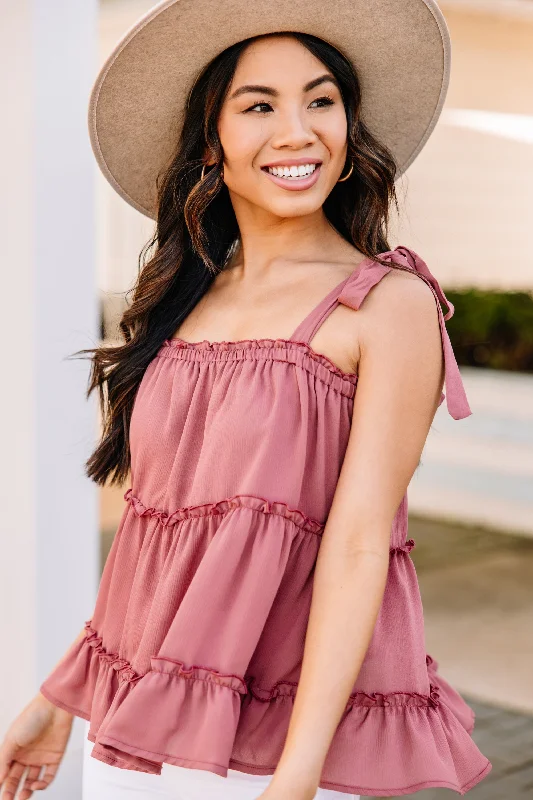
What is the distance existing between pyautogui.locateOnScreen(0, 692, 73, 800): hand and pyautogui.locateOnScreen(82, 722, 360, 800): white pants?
20 cm

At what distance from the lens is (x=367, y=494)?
1508mm

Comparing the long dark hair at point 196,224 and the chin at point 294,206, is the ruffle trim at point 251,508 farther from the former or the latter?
the chin at point 294,206

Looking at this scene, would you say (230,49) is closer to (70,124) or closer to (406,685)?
(406,685)

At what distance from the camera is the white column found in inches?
112

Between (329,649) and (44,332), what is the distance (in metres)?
1.68

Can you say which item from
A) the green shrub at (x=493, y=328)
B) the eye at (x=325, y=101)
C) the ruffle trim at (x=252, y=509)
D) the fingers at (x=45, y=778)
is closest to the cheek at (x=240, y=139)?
the eye at (x=325, y=101)

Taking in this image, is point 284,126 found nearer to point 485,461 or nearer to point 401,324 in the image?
point 401,324

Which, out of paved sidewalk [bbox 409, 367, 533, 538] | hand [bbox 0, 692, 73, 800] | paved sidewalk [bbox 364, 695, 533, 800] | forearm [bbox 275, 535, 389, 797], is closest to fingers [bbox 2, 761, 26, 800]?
hand [bbox 0, 692, 73, 800]

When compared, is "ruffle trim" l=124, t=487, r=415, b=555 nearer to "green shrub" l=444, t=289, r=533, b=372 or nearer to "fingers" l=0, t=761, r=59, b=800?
"fingers" l=0, t=761, r=59, b=800

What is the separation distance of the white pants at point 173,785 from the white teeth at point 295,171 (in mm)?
896

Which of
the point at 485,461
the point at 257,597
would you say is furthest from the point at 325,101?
the point at 485,461

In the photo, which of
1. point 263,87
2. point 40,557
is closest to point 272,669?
point 263,87

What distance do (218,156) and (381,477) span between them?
0.63 m

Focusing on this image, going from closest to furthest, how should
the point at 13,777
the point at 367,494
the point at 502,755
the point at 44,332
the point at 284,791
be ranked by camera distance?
the point at 284,791 < the point at 367,494 < the point at 13,777 < the point at 44,332 < the point at 502,755
